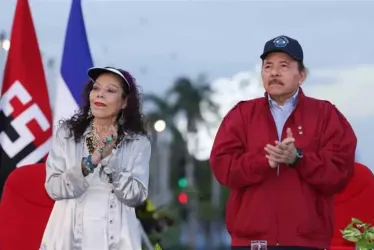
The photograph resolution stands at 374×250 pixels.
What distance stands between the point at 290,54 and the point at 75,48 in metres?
3.88

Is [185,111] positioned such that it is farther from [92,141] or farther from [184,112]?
[92,141]

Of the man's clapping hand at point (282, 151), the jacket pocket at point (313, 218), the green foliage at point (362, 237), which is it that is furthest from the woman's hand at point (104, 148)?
the green foliage at point (362, 237)

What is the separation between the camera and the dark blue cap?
4.83m

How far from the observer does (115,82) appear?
5.17 metres

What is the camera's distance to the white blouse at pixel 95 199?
4922 millimetres

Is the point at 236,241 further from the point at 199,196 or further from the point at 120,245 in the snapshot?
the point at 199,196

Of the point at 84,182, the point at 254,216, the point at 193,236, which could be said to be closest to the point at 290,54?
the point at 254,216

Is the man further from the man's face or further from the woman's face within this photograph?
the woman's face

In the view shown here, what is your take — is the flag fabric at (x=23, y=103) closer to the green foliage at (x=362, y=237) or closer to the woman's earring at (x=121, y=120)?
the woman's earring at (x=121, y=120)

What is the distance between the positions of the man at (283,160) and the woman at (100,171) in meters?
0.44

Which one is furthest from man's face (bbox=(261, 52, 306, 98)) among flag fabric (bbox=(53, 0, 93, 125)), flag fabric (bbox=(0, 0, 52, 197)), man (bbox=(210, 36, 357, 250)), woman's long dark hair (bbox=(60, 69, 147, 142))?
flag fabric (bbox=(53, 0, 93, 125))

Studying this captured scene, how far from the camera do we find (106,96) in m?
5.11

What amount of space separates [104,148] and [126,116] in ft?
1.07

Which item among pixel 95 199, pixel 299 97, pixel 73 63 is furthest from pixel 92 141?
pixel 73 63
